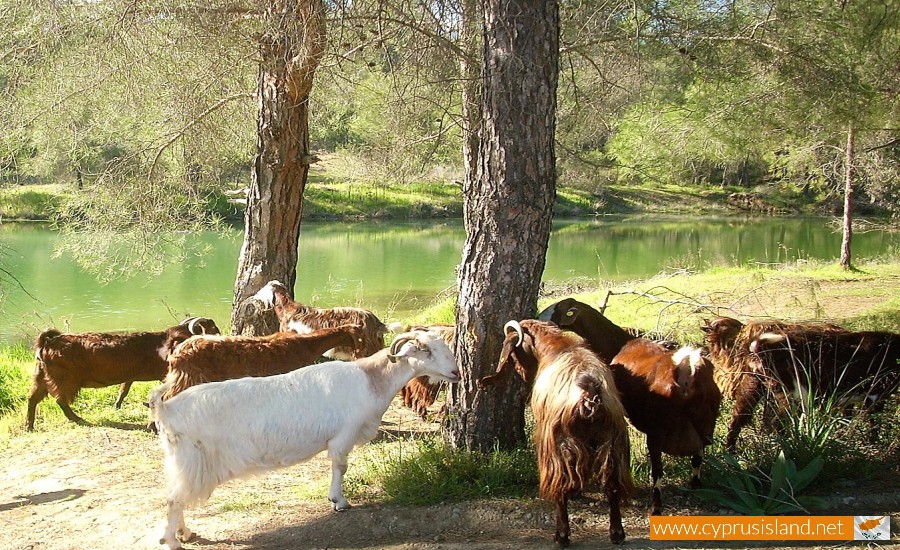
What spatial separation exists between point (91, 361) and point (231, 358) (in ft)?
5.36

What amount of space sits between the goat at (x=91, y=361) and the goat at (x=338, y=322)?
0.94m

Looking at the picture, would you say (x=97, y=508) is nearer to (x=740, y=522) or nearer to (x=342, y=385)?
(x=342, y=385)

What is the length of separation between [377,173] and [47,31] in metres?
3.95

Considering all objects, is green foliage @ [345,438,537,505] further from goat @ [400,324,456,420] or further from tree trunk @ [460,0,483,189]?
tree trunk @ [460,0,483,189]

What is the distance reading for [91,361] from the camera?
711 centimetres

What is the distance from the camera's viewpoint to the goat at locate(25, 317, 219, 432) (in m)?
7.11

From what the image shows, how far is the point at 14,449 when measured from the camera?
6.59m

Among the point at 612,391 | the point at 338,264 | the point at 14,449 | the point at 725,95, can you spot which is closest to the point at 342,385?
the point at 612,391

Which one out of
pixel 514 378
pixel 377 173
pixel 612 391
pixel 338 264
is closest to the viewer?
pixel 612 391

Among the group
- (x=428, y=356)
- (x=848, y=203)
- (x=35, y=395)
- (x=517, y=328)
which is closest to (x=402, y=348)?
(x=428, y=356)

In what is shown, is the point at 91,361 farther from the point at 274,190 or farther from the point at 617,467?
the point at 617,467

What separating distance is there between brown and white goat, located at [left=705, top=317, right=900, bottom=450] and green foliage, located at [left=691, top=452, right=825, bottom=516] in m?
0.64

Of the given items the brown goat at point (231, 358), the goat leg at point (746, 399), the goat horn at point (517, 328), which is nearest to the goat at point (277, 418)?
the goat horn at point (517, 328)

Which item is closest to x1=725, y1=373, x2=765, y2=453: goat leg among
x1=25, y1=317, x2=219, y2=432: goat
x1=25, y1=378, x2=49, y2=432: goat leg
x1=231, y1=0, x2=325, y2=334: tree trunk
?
x1=25, y1=317, x2=219, y2=432: goat
